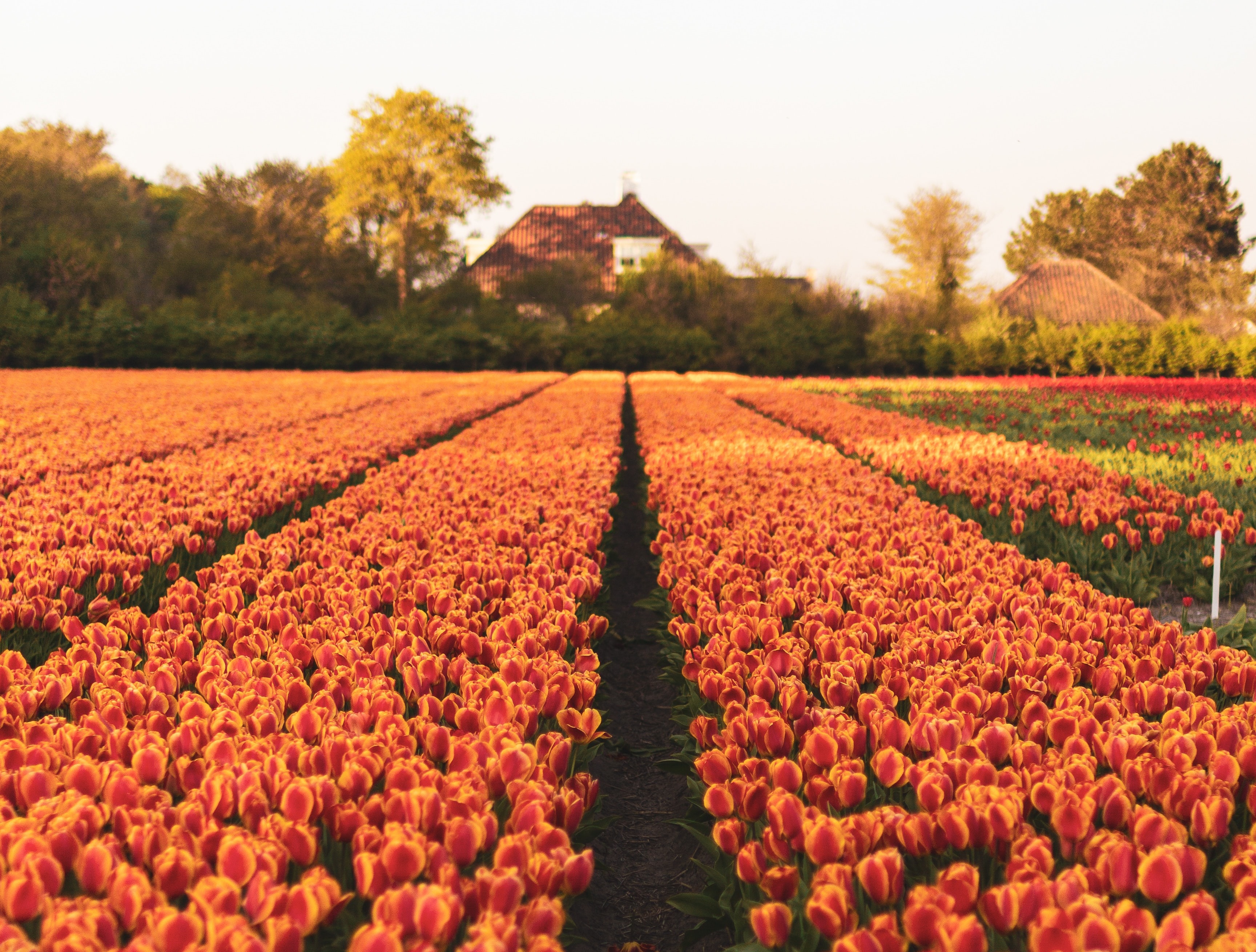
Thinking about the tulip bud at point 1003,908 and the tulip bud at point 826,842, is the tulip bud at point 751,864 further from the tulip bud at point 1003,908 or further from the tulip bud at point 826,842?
the tulip bud at point 1003,908

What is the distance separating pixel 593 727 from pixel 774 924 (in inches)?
36.0

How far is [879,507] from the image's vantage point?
17.7 ft

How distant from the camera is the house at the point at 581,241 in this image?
54250 millimetres

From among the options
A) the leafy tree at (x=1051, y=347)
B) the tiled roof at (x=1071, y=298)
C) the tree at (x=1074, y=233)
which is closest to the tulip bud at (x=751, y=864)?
the leafy tree at (x=1051, y=347)

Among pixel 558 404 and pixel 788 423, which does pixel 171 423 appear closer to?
pixel 558 404

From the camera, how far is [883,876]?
1.66 metres

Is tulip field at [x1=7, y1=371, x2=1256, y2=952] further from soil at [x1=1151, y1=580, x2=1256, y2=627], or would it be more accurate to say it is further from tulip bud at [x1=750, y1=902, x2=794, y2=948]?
soil at [x1=1151, y1=580, x2=1256, y2=627]

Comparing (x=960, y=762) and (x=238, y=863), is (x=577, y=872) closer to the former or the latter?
(x=238, y=863)

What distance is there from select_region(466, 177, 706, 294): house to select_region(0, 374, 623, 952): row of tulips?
166ft

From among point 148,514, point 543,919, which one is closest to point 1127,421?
point 148,514

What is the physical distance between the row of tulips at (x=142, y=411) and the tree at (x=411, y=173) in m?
18.9

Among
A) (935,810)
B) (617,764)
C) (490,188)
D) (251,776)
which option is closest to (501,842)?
(251,776)

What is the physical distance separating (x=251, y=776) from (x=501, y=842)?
596mm

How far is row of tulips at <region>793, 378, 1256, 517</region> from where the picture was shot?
7727 millimetres
